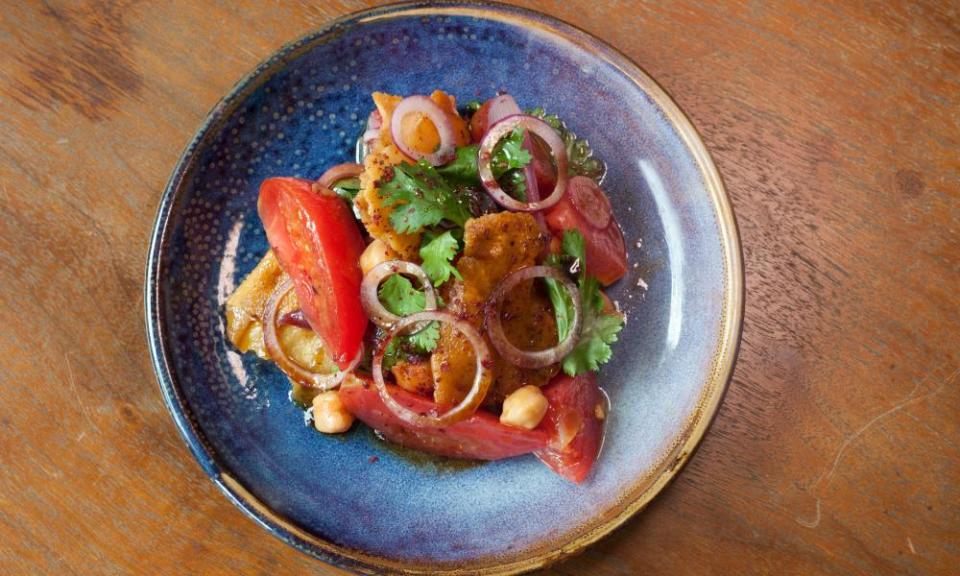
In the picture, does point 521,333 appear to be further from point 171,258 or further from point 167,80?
point 167,80

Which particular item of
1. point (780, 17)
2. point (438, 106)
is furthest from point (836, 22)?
point (438, 106)

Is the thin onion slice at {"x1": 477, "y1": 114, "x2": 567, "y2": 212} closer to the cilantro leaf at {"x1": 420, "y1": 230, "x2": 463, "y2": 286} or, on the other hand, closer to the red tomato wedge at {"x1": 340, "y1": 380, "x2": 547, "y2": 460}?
the cilantro leaf at {"x1": 420, "y1": 230, "x2": 463, "y2": 286}

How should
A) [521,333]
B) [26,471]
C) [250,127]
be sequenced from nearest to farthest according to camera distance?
[521,333]
[250,127]
[26,471]

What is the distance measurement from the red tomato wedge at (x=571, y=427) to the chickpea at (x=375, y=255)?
654 mm

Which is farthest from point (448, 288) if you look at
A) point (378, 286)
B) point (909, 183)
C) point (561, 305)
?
point (909, 183)

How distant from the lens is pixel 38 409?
2.59 metres

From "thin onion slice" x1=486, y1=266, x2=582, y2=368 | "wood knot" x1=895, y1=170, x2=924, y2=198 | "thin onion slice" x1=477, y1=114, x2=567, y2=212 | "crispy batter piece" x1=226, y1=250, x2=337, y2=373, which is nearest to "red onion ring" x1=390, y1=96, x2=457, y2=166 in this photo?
"thin onion slice" x1=477, y1=114, x2=567, y2=212

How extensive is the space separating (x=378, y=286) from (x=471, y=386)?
0.42 meters

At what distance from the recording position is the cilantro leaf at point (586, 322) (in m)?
2.29

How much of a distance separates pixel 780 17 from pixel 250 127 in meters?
1.91

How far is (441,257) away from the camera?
217 centimetres

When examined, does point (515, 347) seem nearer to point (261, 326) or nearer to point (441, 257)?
point (441, 257)

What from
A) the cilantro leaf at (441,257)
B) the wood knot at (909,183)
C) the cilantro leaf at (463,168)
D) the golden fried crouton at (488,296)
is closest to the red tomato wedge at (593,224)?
the golden fried crouton at (488,296)

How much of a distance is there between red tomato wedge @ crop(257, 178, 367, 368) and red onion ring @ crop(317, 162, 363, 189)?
3.9 inches
